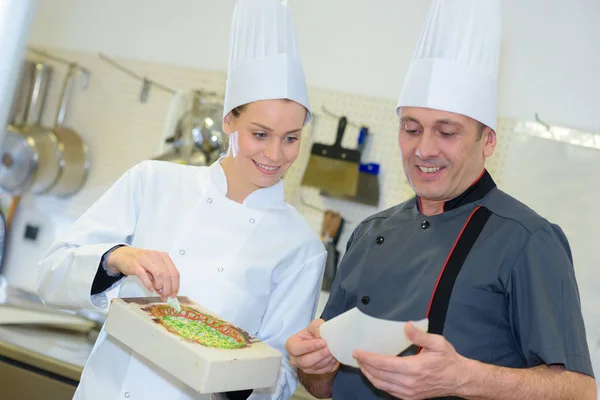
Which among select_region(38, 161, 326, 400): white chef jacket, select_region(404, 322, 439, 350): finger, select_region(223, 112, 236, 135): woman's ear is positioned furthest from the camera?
select_region(223, 112, 236, 135): woman's ear

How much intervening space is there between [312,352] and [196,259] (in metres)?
0.44

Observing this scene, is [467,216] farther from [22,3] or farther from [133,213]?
[22,3]

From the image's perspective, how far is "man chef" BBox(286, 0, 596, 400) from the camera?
1.14 metres

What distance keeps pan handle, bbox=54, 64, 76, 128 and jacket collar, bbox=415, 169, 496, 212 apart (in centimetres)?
289

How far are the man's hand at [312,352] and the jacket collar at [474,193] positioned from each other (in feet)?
1.20

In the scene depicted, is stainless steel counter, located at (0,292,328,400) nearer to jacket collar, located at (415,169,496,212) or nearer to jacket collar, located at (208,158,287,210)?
jacket collar, located at (208,158,287,210)

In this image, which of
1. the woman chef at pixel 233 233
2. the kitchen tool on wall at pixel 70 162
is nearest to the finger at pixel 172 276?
the woman chef at pixel 233 233

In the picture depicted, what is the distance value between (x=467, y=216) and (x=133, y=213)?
800mm

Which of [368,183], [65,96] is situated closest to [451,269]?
[368,183]

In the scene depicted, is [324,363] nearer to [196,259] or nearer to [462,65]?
[196,259]

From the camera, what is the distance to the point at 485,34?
1.44 m

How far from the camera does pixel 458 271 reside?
4.30 ft

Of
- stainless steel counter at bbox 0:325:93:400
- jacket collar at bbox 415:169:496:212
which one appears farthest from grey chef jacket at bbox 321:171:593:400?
stainless steel counter at bbox 0:325:93:400

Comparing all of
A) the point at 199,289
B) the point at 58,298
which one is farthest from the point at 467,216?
the point at 58,298
